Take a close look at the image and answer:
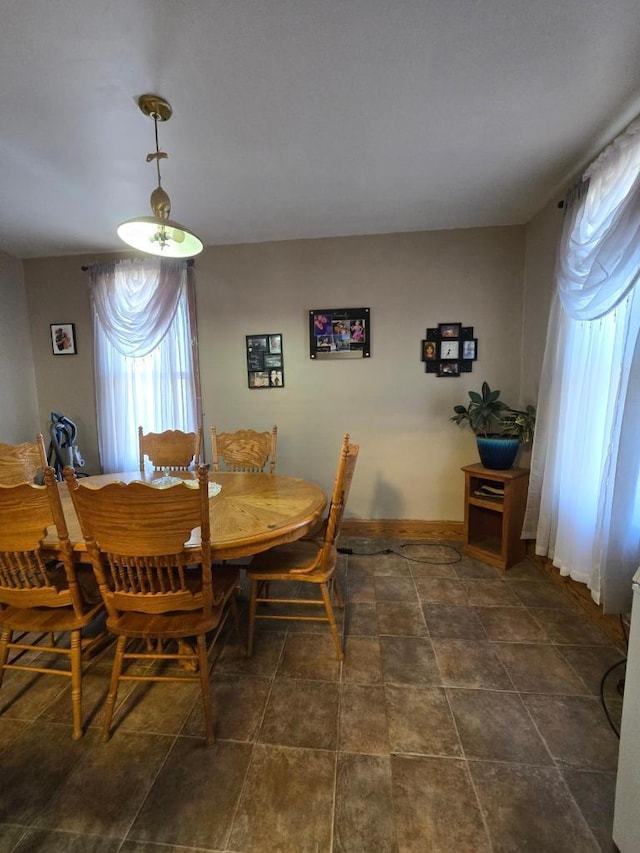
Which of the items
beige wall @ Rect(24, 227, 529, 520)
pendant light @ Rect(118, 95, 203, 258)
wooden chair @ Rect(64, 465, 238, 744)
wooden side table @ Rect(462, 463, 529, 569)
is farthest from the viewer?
beige wall @ Rect(24, 227, 529, 520)

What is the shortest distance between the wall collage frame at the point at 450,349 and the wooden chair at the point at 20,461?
9.30ft

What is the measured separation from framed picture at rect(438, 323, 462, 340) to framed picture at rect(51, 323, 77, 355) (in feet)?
11.1

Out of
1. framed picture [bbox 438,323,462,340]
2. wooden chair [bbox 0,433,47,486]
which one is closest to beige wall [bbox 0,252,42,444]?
wooden chair [bbox 0,433,47,486]

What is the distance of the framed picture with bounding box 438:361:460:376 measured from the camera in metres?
2.84

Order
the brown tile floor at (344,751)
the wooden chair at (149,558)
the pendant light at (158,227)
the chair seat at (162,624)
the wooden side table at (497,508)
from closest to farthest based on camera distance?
the brown tile floor at (344,751) → the wooden chair at (149,558) → the chair seat at (162,624) → the pendant light at (158,227) → the wooden side table at (497,508)

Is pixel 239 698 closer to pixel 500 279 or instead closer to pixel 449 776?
pixel 449 776

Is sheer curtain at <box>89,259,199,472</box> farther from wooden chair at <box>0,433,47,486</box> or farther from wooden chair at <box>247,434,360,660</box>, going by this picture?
wooden chair at <box>247,434,360,660</box>

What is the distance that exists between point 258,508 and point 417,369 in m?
1.94

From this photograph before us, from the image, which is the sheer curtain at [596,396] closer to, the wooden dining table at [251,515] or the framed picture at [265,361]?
the wooden dining table at [251,515]

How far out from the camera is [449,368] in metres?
2.85

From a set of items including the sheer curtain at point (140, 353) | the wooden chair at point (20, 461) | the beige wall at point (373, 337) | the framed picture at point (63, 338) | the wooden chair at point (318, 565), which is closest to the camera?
the wooden chair at point (318, 565)

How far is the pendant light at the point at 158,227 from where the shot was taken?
1466mm

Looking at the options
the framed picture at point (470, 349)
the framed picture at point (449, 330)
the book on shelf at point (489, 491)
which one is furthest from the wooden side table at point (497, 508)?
the framed picture at point (449, 330)

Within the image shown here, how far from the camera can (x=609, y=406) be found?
5.83 ft
